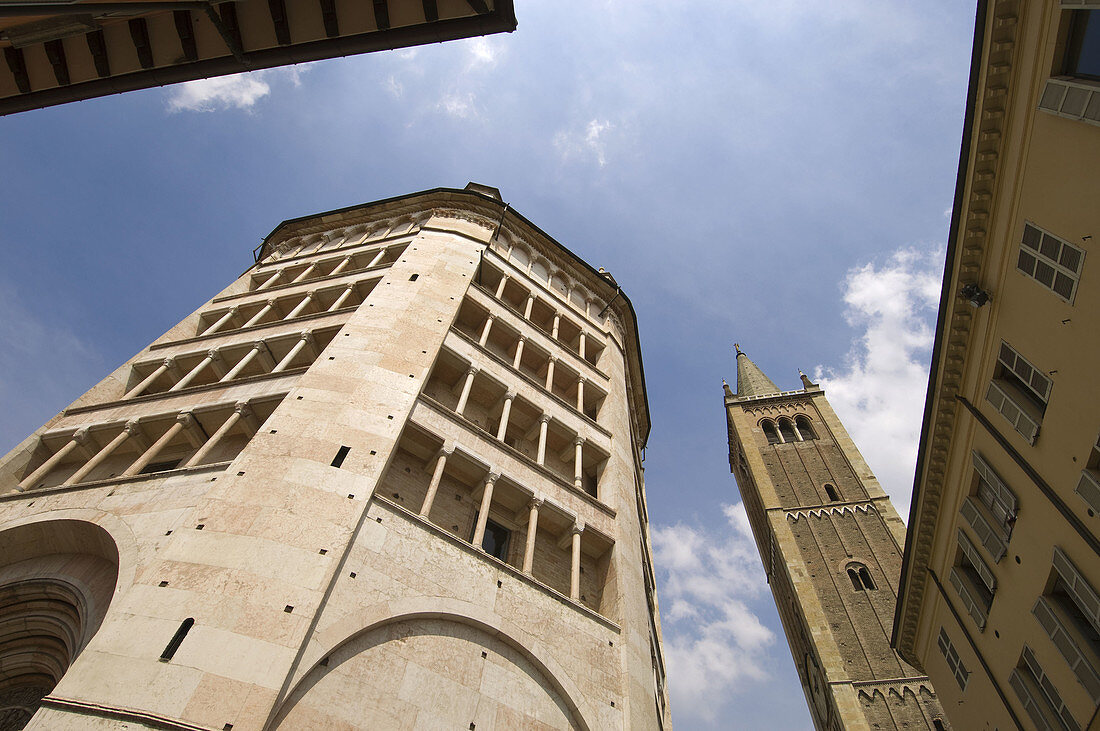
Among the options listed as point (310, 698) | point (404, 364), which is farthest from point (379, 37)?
point (310, 698)

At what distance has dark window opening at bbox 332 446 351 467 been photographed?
1172 cm

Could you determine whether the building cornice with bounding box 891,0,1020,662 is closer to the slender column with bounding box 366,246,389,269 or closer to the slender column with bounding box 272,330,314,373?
the slender column with bounding box 272,330,314,373

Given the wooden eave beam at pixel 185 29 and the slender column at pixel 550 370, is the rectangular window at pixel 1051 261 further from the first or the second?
the wooden eave beam at pixel 185 29

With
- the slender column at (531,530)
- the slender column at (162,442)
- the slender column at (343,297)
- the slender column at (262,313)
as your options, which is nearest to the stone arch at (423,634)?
the slender column at (531,530)

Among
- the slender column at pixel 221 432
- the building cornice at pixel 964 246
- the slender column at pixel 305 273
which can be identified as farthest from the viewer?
the slender column at pixel 305 273

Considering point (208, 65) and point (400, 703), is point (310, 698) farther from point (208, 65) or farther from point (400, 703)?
point (208, 65)

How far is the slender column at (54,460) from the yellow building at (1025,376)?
21.2m

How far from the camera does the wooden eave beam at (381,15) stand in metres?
8.77

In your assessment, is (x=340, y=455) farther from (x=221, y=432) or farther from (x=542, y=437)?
(x=542, y=437)

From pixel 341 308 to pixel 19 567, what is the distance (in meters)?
10.5

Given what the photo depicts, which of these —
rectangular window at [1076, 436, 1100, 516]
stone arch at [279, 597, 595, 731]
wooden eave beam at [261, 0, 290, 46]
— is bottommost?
stone arch at [279, 597, 595, 731]

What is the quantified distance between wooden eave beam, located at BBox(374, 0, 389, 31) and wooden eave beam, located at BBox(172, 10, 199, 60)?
2.60m

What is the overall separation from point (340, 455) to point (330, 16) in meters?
7.62

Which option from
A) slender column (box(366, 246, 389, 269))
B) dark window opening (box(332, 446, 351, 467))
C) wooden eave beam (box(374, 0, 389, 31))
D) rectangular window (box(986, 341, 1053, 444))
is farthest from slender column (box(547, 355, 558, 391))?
wooden eave beam (box(374, 0, 389, 31))
